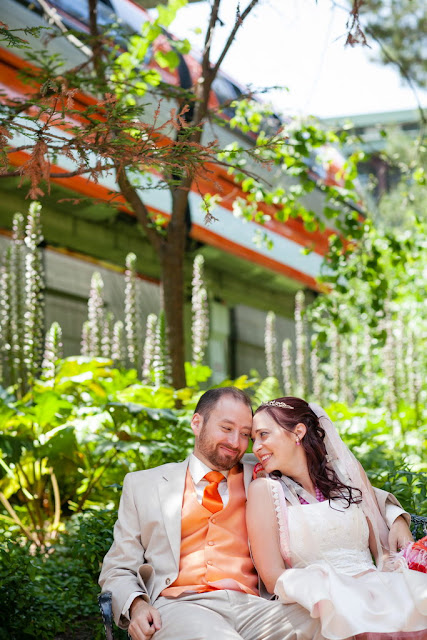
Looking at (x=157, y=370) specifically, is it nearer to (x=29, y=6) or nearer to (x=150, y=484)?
(x=150, y=484)

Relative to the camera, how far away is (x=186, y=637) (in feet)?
8.31

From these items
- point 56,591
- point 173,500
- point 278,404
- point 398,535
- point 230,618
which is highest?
point 278,404

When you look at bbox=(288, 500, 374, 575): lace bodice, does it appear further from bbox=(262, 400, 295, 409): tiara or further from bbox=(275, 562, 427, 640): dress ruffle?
bbox=(262, 400, 295, 409): tiara

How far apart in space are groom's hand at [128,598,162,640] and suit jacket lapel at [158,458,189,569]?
219mm

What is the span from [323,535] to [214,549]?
0.40 m

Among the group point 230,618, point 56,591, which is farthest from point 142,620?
point 56,591

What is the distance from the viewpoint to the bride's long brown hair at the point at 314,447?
3.04 m

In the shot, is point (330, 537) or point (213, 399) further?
point (213, 399)

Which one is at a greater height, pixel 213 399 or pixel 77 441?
pixel 213 399

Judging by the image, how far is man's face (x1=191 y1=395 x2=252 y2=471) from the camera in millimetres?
3027

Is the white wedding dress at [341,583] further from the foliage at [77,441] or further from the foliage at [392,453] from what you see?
the foliage at [77,441]

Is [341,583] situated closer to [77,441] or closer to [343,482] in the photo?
[343,482]

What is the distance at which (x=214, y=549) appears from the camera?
2.90 m

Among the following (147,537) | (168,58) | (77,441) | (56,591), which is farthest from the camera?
(168,58)
